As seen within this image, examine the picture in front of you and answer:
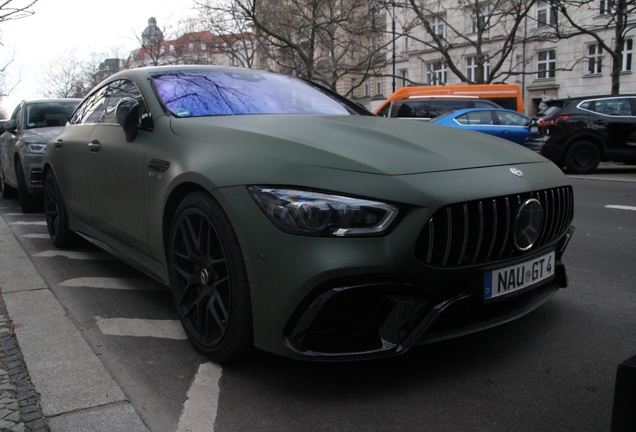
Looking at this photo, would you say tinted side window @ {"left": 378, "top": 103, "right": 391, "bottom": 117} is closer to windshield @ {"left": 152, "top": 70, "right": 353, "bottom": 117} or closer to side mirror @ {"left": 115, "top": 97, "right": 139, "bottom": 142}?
windshield @ {"left": 152, "top": 70, "right": 353, "bottom": 117}

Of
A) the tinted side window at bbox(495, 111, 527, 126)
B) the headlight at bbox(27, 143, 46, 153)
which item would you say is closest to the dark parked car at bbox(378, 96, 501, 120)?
the tinted side window at bbox(495, 111, 527, 126)

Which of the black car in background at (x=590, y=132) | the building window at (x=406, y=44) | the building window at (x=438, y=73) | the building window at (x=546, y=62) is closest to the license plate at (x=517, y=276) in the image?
the black car in background at (x=590, y=132)

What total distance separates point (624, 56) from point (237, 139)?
125 ft

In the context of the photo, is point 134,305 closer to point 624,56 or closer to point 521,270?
point 521,270

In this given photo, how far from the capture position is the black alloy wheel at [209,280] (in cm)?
259

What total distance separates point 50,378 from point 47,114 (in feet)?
23.2

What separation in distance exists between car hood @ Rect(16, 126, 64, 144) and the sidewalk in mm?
4259

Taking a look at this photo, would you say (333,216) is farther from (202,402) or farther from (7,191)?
(7,191)

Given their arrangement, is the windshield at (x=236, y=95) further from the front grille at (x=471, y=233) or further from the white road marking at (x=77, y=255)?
the white road marking at (x=77, y=255)

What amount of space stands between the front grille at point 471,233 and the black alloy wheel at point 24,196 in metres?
6.80

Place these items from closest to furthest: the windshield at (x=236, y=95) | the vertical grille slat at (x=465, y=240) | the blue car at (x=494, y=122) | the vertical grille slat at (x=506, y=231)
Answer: the vertical grille slat at (x=465, y=240), the vertical grille slat at (x=506, y=231), the windshield at (x=236, y=95), the blue car at (x=494, y=122)

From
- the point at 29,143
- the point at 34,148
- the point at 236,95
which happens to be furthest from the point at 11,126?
the point at 236,95

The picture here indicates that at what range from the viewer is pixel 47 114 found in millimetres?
8844

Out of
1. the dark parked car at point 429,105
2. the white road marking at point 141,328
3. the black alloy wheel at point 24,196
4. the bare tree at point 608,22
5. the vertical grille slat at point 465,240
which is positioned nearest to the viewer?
the vertical grille slat at point 465,240
